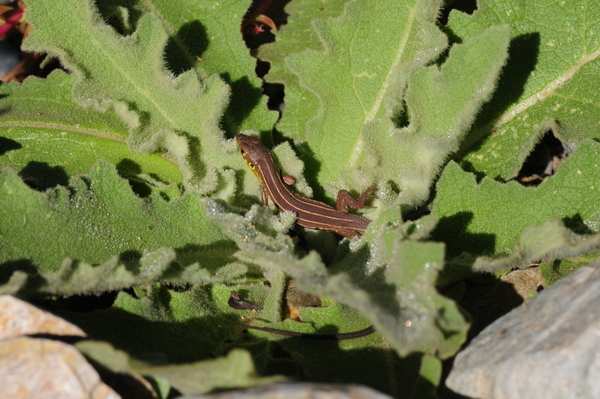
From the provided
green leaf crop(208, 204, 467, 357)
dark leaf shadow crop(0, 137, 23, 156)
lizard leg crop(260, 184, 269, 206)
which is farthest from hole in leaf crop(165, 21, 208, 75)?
green leaf crop(208, 204, 467, 357)

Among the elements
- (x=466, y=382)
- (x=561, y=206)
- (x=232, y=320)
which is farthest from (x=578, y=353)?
(x=232, y=320)

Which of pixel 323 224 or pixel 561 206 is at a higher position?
pixel 561 206

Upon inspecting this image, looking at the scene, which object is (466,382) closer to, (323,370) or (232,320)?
(323,370)

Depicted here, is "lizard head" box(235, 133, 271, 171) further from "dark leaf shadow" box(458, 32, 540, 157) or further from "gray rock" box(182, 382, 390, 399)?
"gray rock" box(182, 382, 390, 399)

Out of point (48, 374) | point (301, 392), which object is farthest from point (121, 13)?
point (301, 392)

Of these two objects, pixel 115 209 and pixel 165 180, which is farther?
pixel 165 180

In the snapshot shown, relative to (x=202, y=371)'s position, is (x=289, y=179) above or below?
below

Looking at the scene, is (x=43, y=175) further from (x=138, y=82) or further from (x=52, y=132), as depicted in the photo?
(x=138, y=82)
